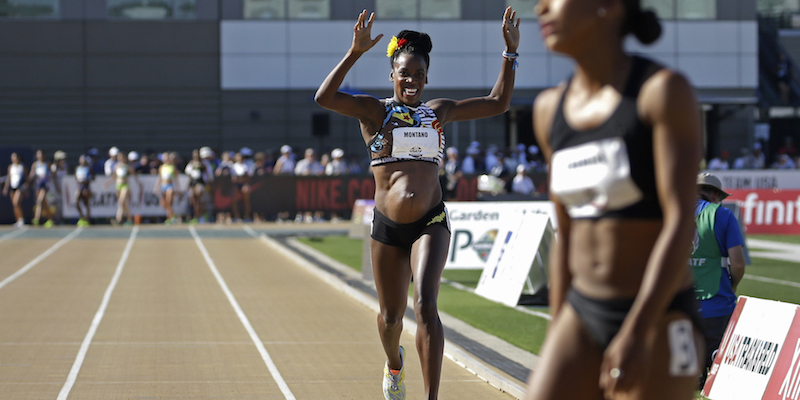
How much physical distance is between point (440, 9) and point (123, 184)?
15.9 metres

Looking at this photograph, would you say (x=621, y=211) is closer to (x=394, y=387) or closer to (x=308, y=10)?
(x=394, y=387)

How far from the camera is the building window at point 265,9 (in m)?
38.0

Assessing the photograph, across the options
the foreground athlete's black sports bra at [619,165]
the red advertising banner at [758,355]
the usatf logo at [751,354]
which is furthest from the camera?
the usatf logo at [751,354]

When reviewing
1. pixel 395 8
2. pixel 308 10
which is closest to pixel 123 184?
pixel 308 10

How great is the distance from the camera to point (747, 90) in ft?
130

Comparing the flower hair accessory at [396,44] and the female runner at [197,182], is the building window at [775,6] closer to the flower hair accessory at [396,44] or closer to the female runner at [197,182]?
the female runner at [197,182]

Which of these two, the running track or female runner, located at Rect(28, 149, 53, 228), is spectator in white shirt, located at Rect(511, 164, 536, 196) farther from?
female runner, located at Rect(28, 149, 53, 228)

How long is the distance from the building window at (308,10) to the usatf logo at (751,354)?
32.9 metres

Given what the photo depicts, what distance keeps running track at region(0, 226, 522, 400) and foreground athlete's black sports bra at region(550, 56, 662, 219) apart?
427cm

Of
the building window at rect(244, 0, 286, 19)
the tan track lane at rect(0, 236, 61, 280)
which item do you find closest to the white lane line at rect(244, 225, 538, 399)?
the tan track lane at rect(0, 236, 61, 280)

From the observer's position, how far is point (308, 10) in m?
38.1

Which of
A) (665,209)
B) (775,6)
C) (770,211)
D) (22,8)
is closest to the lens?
(665,209)

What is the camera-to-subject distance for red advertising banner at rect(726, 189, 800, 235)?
22.4 meters

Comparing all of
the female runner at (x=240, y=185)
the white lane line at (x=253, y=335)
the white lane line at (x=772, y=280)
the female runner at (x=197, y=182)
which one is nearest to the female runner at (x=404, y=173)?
the white lane line at (x=253, y=335)
